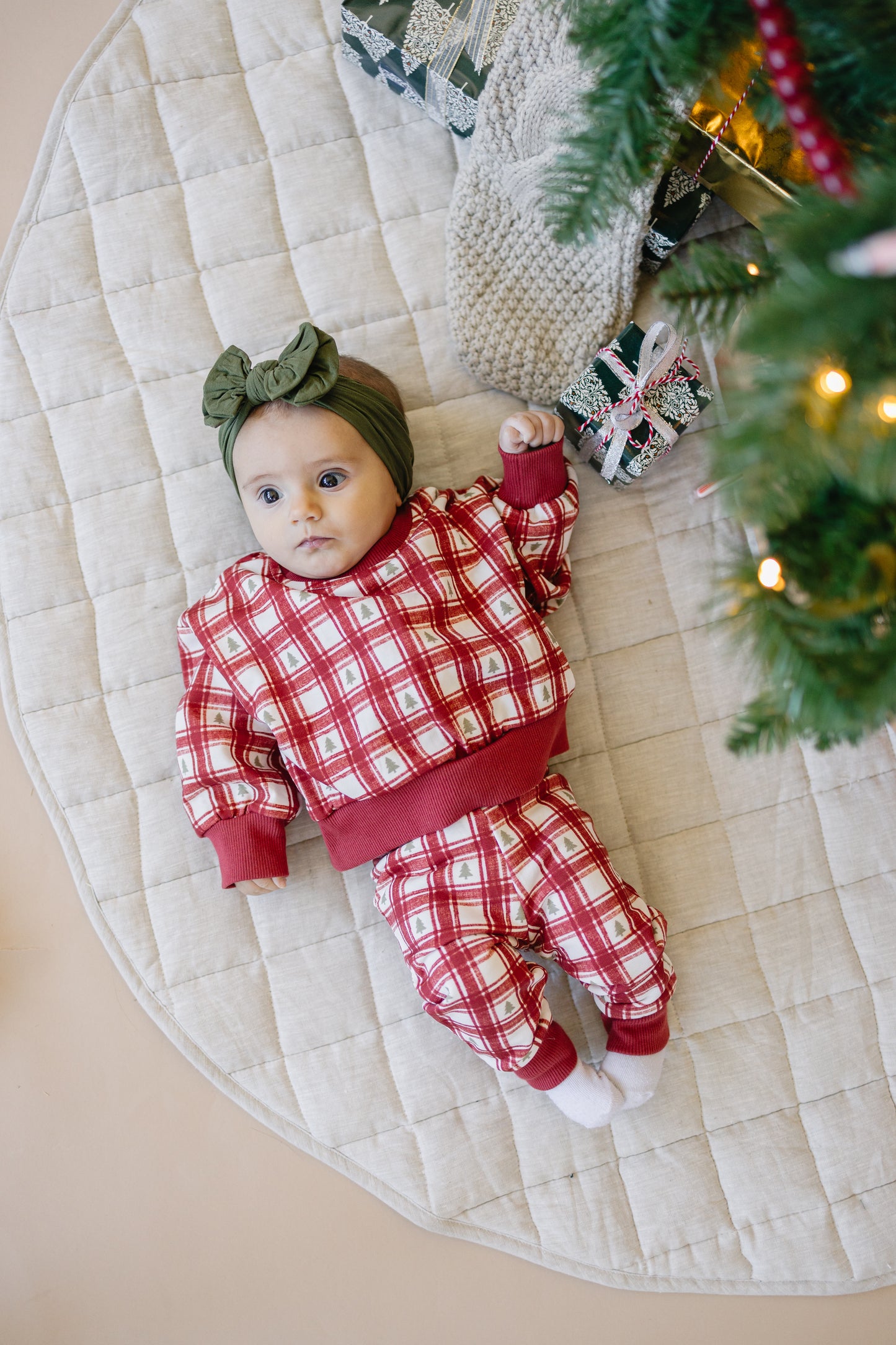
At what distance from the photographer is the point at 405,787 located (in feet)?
3.49

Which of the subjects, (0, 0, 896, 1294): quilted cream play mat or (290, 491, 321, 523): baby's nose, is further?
(0, 0, 896, 1294): quilted cream play mat

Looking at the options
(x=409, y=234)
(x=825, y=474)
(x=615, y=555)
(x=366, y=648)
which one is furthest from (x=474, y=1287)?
(x=409, y=234)

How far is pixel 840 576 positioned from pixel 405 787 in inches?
24.6

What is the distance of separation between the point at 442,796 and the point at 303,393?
49 cm

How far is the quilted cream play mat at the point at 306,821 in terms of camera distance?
1103 mm

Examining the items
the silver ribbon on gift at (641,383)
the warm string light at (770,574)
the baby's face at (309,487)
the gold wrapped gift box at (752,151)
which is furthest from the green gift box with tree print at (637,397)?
the warm string light at (770,574)

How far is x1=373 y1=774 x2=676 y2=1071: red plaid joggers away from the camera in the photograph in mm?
1022

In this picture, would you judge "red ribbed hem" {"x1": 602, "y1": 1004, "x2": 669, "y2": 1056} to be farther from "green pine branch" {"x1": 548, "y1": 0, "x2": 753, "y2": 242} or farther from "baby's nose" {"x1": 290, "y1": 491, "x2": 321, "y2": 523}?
"green pine branch" {"x1": 548, "y1": 0, "x2": 753, "y2": 242}

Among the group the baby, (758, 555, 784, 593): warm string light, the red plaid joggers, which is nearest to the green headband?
the baby

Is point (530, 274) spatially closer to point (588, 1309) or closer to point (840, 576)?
point (840, 576)

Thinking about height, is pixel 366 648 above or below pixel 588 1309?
above

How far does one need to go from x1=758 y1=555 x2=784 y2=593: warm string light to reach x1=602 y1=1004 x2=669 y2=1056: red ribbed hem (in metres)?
0.67

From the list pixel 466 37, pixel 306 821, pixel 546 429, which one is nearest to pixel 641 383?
pixel 546 429

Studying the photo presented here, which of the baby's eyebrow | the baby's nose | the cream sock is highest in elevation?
the baby's eyebrow
